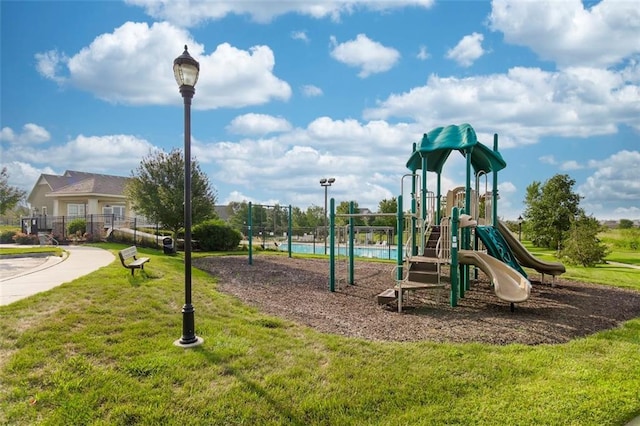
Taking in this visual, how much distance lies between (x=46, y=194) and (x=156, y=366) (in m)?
35.7

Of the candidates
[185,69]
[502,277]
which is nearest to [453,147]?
[502,277]

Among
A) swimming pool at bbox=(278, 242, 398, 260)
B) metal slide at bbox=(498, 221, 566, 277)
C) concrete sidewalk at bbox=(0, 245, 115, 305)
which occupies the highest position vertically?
metal slide at bbox=(498, 221, 566, 277)

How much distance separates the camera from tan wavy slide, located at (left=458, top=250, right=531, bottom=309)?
769 cm

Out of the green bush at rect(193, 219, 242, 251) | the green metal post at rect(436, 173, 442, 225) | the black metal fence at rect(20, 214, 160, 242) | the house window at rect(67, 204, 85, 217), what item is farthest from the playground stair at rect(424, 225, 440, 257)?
the house window at rect(67, 204, 85, 217)

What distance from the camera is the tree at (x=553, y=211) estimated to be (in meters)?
28.7

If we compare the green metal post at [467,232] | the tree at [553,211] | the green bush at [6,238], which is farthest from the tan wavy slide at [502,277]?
the green bush at [6,238]

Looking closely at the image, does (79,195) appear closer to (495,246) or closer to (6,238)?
(6,238)

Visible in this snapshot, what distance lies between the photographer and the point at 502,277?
27.2 ft

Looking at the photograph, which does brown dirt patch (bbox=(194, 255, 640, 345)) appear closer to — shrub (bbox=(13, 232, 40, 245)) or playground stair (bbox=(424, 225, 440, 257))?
playground stair (bbox=(424, 225, 440, 257))

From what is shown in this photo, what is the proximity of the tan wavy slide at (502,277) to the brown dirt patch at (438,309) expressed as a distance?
16.4 inches

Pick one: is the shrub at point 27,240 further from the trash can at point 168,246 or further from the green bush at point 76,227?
the trash can at point 168,246

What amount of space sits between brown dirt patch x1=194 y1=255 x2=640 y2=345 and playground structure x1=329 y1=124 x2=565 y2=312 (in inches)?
16.5

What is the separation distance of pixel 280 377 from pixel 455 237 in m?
5.13

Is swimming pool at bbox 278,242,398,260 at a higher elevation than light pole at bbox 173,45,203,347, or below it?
below
